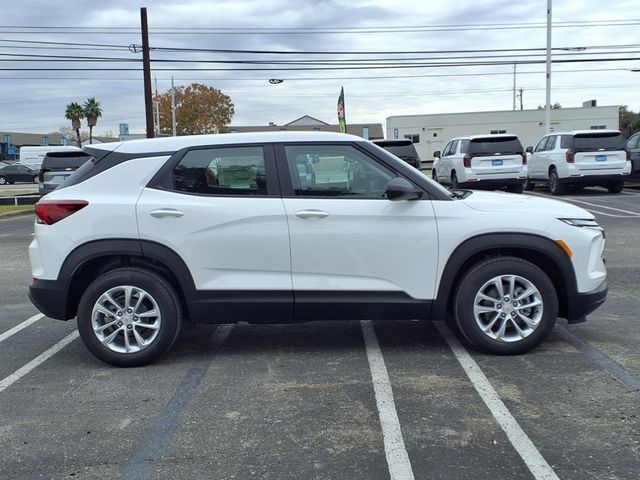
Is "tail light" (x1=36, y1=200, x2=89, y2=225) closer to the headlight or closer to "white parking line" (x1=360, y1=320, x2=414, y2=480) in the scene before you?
"white parking line" (x1=360, y1=320, x2=414, y2=480)

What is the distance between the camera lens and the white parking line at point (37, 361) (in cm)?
489

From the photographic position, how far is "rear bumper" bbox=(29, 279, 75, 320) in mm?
5008

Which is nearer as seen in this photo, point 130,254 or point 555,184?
point 130,254

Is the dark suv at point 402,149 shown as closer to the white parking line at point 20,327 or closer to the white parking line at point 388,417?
the white parking line at point 20,327

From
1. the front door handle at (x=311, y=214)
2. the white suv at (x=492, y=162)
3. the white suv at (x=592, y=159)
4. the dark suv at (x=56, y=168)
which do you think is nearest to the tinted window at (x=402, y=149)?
the white suv at (x=492, y=162)

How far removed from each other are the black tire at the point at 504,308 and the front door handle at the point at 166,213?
88.0 inches

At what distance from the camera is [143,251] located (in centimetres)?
495

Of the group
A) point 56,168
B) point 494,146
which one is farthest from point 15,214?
point 494,146

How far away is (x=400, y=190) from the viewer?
482 cm

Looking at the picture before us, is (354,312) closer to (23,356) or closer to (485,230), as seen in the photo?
(485,230)

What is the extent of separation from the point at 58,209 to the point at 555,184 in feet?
54.0

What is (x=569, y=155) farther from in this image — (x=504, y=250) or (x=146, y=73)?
(x=146, y=73)

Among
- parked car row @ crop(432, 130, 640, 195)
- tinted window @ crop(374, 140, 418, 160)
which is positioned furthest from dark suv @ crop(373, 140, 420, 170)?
parked car row @ crop(432, 130, 640, 195)

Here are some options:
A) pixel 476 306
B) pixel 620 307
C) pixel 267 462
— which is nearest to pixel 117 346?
pixel 267 462
